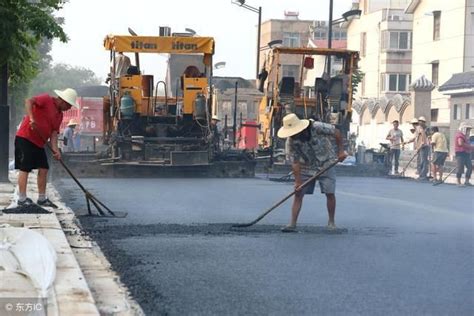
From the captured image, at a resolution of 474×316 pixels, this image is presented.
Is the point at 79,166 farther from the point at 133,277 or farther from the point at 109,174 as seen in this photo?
the point at 133,277

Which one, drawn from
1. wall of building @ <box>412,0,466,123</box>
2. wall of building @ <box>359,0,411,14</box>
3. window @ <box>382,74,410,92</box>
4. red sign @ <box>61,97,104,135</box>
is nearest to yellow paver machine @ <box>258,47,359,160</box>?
red sign @ <box>61,97,104,135</box>

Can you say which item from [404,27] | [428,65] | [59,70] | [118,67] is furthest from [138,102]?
[59,70]

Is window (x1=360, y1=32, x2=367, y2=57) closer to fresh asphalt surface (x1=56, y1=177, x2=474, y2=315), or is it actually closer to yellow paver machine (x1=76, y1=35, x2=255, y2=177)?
yellow paver machine (x1=76, y1=35, x2=255, y2=177)

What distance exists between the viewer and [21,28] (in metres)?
13.6

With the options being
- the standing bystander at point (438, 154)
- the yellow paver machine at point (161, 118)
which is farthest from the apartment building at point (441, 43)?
the yellow paver machine at point (161, 118)

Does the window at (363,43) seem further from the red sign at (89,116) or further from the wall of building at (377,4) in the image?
the red sign at (89,116)

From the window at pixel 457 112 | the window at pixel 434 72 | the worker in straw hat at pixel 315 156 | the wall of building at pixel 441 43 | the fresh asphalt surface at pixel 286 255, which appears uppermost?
the wall of building at pixel 441 43

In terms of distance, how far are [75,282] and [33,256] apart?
1.50ft

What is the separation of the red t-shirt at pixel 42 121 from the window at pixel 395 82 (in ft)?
143

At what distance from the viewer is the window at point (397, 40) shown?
174ft

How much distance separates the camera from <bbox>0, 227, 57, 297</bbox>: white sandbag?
19.5ft

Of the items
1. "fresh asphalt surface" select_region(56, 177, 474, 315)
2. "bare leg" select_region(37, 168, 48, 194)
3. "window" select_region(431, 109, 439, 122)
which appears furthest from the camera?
"window" select_region(431, 109, 439, 122)

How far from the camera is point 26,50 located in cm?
1480

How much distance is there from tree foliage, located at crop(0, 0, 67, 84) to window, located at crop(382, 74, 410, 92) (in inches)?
1555
